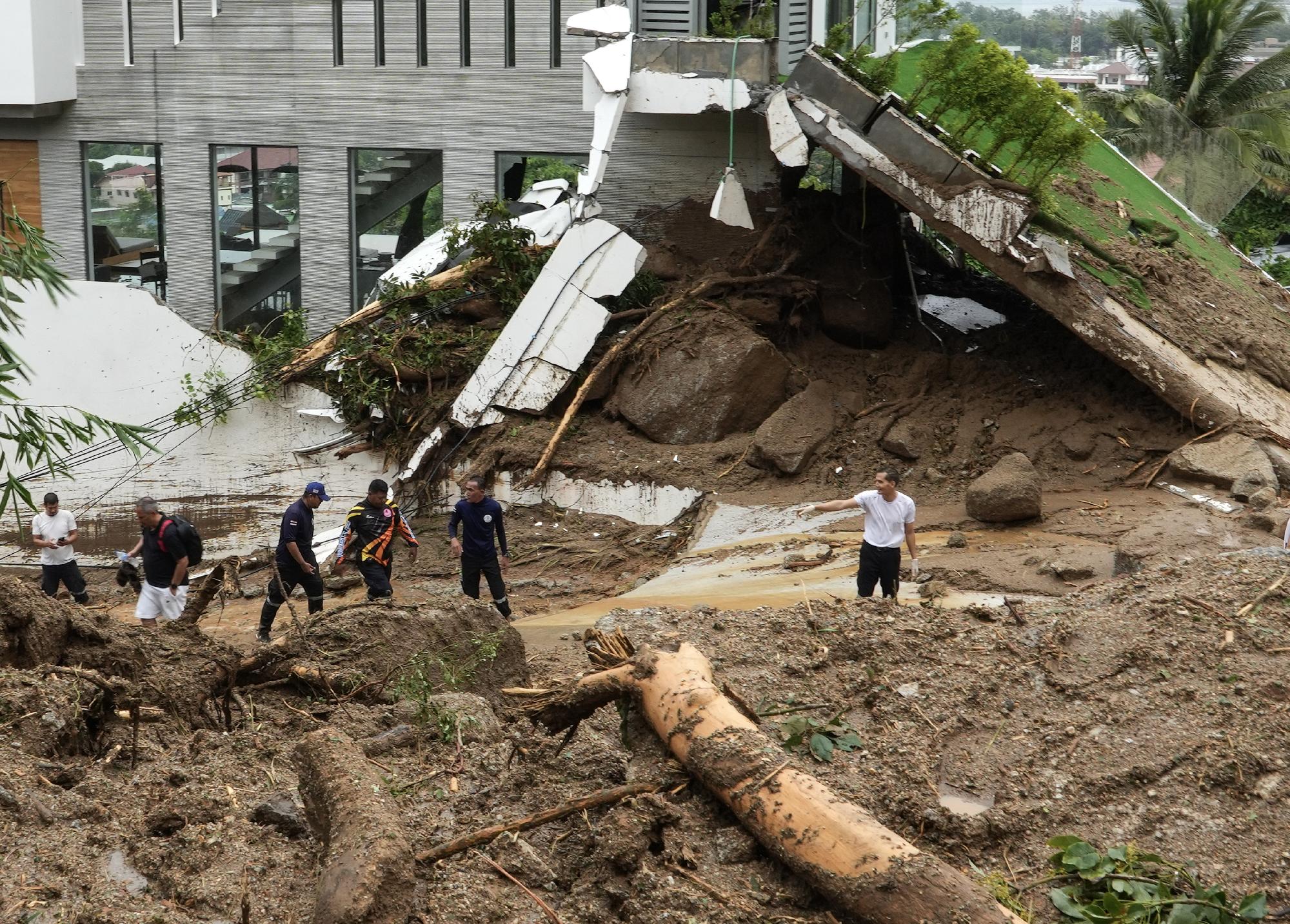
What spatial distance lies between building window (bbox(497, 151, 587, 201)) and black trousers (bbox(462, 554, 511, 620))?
6952 millimetres

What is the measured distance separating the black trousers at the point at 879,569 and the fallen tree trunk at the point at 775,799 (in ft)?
11.0

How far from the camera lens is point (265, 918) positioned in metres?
4.63

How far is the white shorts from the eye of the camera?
1025 cm

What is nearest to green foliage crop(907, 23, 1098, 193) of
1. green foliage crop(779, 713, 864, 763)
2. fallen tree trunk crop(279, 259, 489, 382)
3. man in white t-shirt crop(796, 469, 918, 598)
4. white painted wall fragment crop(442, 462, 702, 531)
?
white painted wall fragment crop(442, 462, 702, 531)

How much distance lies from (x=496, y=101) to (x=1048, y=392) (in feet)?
26.4

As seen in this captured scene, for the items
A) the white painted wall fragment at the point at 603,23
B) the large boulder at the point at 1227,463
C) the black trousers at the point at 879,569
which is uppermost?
the white painted wall fragment at the point at 603,23

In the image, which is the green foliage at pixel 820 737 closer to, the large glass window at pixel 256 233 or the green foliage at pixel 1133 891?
the green foliage at pixel 1133 891

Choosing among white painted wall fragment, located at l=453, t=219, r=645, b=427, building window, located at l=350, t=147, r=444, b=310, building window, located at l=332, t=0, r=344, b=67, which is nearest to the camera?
white painted wall fragment, located at l=453, t=219, r=645, b=427

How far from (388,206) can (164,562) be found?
826cm

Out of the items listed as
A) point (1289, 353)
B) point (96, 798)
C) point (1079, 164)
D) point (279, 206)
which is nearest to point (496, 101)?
point (279, 206)

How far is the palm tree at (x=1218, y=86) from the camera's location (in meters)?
28.0

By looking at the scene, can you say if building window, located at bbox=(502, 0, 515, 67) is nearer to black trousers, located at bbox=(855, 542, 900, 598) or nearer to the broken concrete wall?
the broken concrete wall

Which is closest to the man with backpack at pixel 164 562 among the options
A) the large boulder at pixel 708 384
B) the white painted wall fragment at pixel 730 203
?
the large boulder at pixel 708 384

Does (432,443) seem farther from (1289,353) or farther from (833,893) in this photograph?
(833,893)
